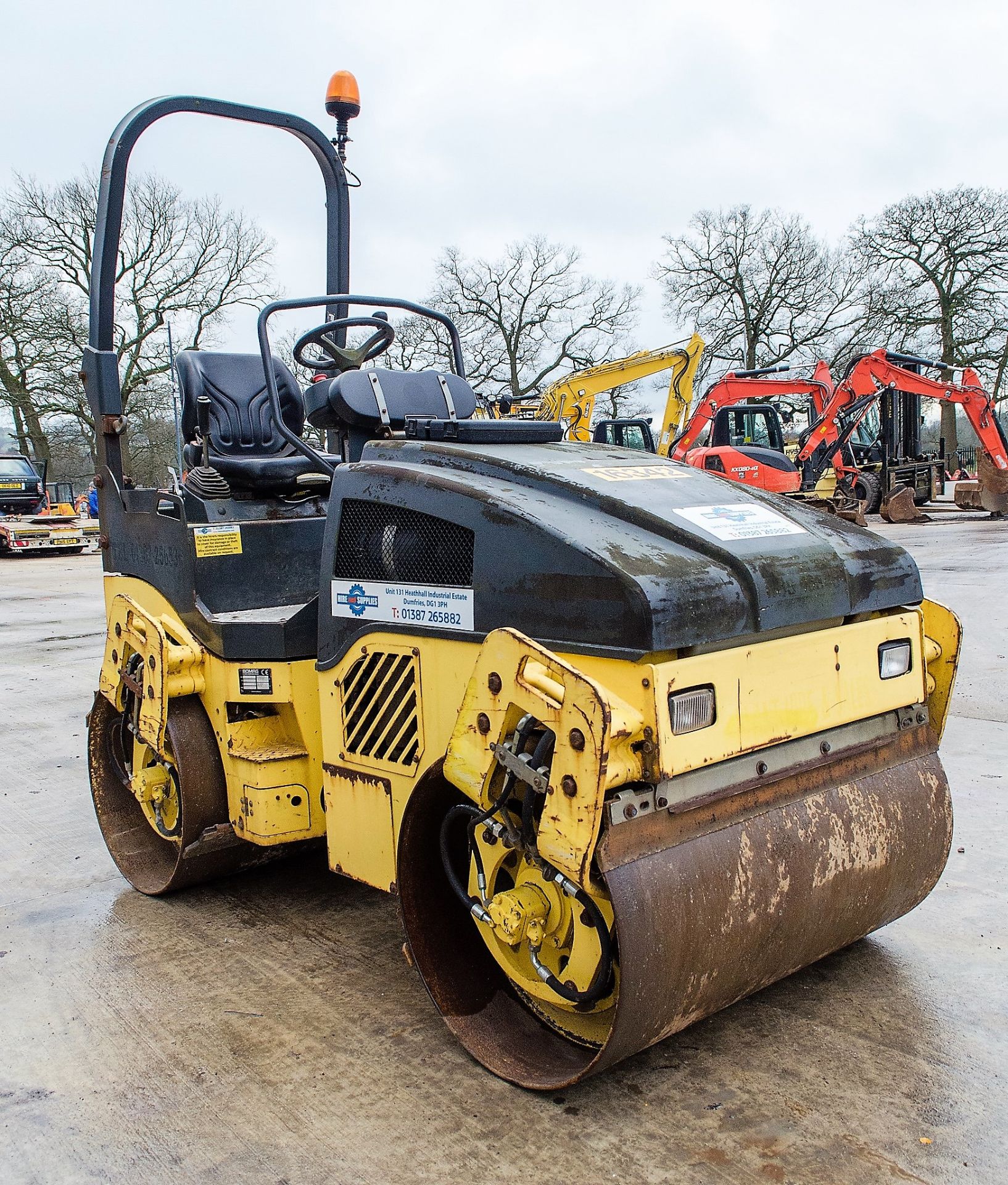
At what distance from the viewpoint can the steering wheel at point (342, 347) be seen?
3.70 metres

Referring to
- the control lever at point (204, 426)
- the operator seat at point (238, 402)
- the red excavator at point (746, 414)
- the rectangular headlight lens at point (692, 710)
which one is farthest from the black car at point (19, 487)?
the rectangular headlight lens at point (692, 710)

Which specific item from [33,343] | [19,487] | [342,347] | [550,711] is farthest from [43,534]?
[550,711]

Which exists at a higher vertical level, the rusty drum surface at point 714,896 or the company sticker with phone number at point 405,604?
the company sticker with phone number at point 405,604

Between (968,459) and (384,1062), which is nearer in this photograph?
(384,1062)

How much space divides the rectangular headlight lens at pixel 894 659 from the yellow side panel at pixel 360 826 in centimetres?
128

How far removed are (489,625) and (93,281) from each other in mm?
2218

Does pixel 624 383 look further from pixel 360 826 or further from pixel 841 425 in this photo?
pixel 360 826

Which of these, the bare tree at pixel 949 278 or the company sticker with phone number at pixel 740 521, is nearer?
the company sticker with phone number at pixel 740 521

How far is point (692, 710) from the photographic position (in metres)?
2.27

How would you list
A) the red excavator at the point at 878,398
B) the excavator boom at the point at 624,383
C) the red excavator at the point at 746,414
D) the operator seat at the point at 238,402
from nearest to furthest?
the operator seat at the point at 238,402, the excavator boom at the point at 624,383, the red excavator at the point at 878,398, the red excavator at the point at 746,414

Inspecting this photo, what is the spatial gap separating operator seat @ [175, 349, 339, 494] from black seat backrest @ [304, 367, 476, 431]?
84 centimetres

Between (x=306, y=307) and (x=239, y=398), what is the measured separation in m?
0.91

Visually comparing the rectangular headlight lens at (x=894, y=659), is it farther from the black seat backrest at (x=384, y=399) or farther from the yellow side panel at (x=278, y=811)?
the yellow side panel at (x=278, y=811)

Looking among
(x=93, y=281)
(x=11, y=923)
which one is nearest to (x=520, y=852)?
(x=11, y=923)
